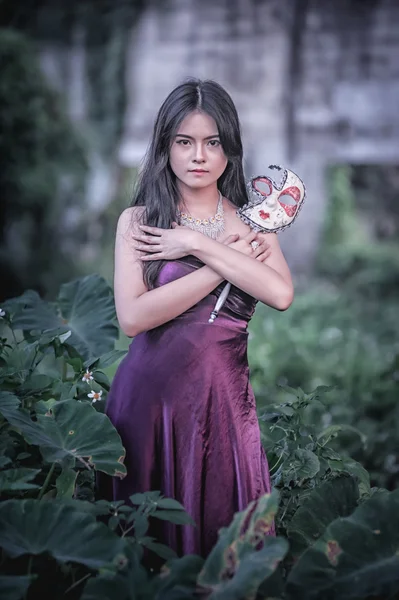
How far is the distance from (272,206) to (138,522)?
93 cm

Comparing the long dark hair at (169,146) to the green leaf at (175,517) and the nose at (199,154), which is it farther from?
the green leaf at (175,517)

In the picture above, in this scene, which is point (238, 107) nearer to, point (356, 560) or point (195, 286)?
point (195, 286)

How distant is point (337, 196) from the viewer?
11141 mm

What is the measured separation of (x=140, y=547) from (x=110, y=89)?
31.4 ft

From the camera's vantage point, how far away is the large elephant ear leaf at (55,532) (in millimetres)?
2139

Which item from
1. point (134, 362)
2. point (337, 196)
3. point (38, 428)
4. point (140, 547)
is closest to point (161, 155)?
point (134, 362)

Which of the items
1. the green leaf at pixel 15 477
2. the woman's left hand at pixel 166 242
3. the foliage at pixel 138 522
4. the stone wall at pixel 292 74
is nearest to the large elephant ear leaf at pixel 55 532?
the foliage at pixel 138 522

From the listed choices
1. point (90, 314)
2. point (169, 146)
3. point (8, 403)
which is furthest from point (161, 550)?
point (90, 314)

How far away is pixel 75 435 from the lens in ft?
7.91

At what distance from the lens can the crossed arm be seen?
232cm

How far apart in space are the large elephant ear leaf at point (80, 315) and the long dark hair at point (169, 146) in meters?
0.73

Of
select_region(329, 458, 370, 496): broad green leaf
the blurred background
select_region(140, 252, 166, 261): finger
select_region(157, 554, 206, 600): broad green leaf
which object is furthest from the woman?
the blurred background

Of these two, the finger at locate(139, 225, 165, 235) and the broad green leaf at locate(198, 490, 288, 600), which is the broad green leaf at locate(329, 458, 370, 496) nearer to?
the broad green leaf at locate(198, 490, 288, 600)

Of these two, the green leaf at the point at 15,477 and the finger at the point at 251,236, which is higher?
the finger at the point at 251,236
